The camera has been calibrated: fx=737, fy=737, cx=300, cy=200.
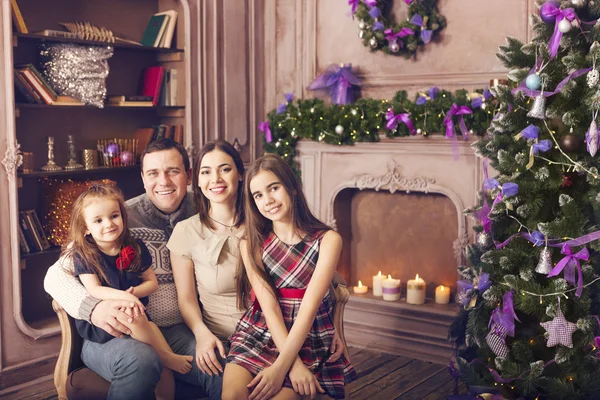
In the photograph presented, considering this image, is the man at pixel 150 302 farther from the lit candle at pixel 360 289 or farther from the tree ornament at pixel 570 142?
the lit candle at pixel 360 289

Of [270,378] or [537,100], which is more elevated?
[537,100]

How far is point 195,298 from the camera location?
2.65 meters

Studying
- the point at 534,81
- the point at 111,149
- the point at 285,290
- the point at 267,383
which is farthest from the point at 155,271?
the point at 111,149

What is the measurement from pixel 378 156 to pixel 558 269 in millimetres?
1803

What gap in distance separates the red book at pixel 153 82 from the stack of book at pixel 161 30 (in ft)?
0.52

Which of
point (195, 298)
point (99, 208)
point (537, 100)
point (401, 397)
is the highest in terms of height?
point (537, 100)

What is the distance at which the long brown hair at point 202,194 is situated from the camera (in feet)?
8.81

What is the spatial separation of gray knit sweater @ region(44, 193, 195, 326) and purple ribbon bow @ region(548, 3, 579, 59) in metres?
1.54

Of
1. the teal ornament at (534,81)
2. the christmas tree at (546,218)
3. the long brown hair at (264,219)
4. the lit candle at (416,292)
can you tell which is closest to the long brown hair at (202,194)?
the long brown hair at (264,219)

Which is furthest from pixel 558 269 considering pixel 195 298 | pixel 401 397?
pixel 195 298

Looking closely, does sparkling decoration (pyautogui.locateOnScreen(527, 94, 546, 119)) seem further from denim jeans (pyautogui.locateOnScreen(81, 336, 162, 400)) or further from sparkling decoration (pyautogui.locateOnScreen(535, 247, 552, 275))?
denim jeans (pyautogui.locateOnScreen(81, 336, 162, 400))

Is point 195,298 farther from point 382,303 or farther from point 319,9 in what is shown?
point 319,9

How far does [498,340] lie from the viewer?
9.95 feet


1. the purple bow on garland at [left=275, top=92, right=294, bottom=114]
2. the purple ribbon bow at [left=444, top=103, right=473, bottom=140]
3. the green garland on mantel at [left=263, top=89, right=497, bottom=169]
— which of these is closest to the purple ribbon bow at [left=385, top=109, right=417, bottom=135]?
the green garland on mantel at [left=263, top=89, right=497, bottom=169]
